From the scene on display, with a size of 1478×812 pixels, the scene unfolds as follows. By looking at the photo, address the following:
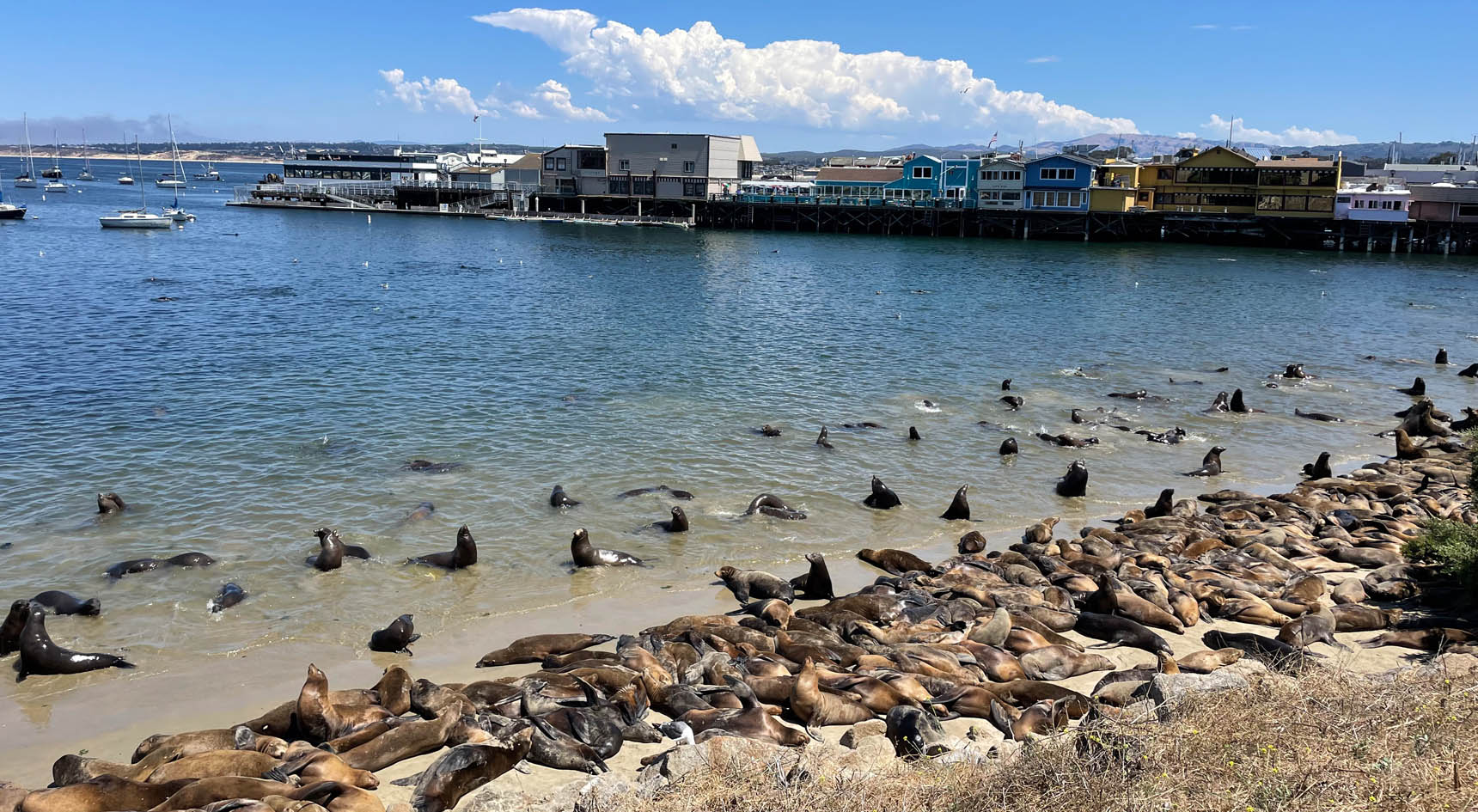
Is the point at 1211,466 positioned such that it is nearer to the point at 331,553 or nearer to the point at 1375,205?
the point at 331,553

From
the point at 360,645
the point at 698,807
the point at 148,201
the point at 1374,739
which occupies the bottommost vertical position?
the point at 360,645

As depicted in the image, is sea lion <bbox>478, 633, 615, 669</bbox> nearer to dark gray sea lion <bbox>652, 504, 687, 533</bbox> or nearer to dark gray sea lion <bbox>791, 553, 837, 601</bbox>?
dark gray sea lion <bbox>791, 553, 837, 601</bbox>

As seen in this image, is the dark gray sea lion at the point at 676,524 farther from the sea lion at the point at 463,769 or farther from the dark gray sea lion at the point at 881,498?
the sea lion at the point at 463,769

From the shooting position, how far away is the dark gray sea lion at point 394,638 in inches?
484

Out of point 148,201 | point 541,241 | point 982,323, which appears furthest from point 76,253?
point 148,201

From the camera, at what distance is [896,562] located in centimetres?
1537

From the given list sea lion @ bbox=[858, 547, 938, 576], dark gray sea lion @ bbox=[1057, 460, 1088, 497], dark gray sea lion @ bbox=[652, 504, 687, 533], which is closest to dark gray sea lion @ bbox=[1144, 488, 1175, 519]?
dark gray sea lion @ bbox=[1057, 460, 1088, 497]

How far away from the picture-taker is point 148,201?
457 ft

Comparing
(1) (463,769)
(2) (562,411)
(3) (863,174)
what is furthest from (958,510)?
(3) (863,174)

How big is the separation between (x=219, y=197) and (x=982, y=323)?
14290cm

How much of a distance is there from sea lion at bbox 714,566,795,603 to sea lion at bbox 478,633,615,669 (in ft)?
8.31

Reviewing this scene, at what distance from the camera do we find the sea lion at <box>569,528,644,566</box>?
50.1 ft

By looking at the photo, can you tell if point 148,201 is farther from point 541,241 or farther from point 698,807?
point 698,807

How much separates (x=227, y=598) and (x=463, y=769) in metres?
7.48
